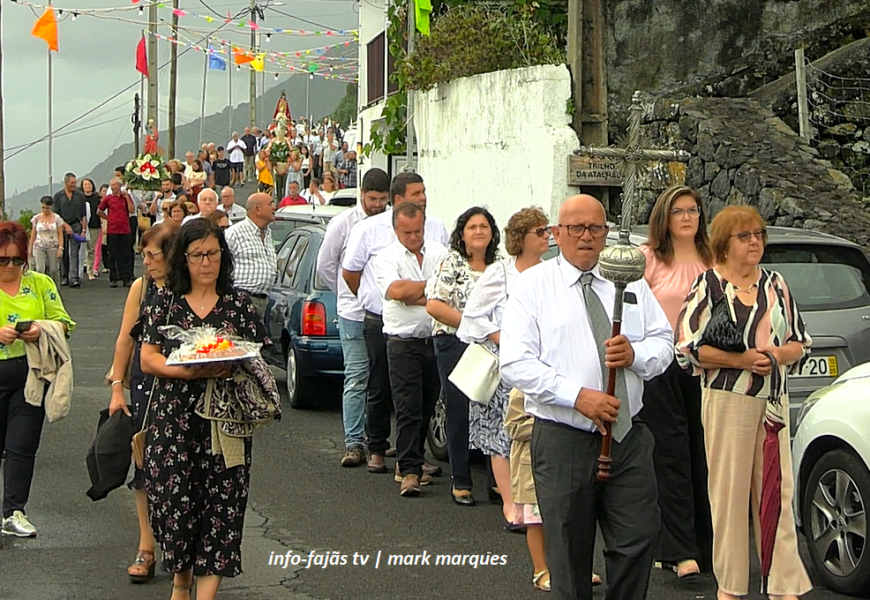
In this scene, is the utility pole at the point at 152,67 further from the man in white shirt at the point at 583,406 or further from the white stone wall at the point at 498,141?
the man in white shirt at the point at 583,406

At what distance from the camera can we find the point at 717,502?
259 inches

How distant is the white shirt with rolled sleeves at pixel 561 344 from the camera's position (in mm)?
5234

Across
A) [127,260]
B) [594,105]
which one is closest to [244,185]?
[127,260]

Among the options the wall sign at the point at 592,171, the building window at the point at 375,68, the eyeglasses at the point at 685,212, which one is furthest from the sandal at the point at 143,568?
the building window at the point at 375,68

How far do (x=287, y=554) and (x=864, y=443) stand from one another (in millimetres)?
3220

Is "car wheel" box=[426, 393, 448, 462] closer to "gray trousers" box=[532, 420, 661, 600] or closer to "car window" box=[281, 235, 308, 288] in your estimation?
"car window" box=[281, 235, 308, 288]

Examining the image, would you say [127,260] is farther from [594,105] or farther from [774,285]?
[774,285]

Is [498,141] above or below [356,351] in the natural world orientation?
above

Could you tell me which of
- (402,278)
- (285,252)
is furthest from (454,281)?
(285,252)

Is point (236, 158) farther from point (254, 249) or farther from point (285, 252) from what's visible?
point (254, 249)

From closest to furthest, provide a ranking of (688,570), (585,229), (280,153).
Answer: (585,229), (688,570), (280,153)

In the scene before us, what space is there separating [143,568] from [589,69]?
9196 mm

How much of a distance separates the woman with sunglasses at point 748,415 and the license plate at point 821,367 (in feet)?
5.89

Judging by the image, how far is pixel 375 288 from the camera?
9875 millimetres
